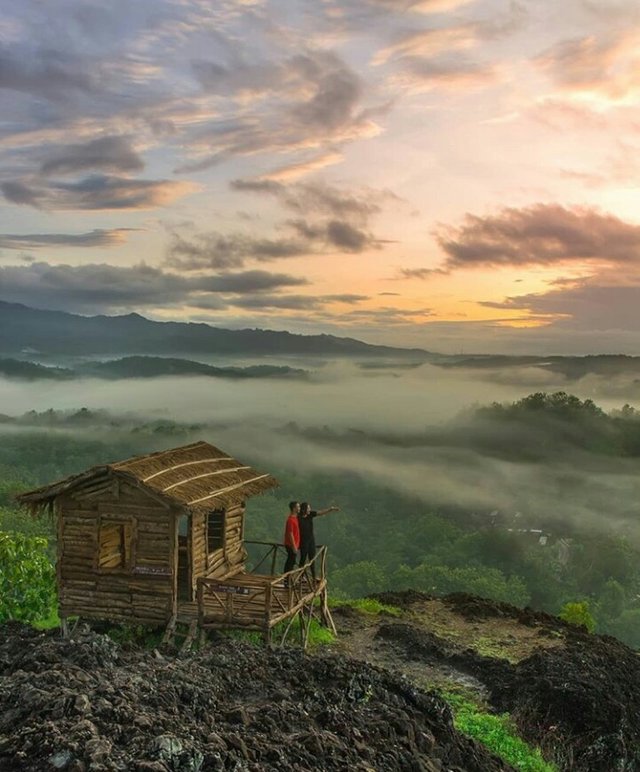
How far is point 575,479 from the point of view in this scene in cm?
11825

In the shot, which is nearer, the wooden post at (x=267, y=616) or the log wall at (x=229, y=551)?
the wooden post at (x=267, y=616)

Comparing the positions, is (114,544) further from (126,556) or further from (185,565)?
(185,565)

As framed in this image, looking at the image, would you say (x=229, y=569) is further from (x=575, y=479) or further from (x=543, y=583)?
(x=575, y=479)

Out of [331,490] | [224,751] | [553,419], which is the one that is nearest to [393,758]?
[224,751]

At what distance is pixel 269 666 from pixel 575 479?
4389 inches

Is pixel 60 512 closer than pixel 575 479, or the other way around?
pixel 60 512

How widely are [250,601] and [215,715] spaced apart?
31.0 ft

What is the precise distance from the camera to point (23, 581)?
23.6 meters

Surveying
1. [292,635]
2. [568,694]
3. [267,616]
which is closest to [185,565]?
[267,616]

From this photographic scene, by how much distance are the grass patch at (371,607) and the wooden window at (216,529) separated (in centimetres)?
667

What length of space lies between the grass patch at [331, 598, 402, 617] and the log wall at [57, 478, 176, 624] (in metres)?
9.25

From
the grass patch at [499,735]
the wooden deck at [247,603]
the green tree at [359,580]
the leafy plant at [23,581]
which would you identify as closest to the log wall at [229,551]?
the wooden deck at [247,603]

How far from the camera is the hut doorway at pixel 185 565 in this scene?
2100cm

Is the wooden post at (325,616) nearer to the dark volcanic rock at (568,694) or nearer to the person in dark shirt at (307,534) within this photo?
the person in dark shirt at (307,534)
